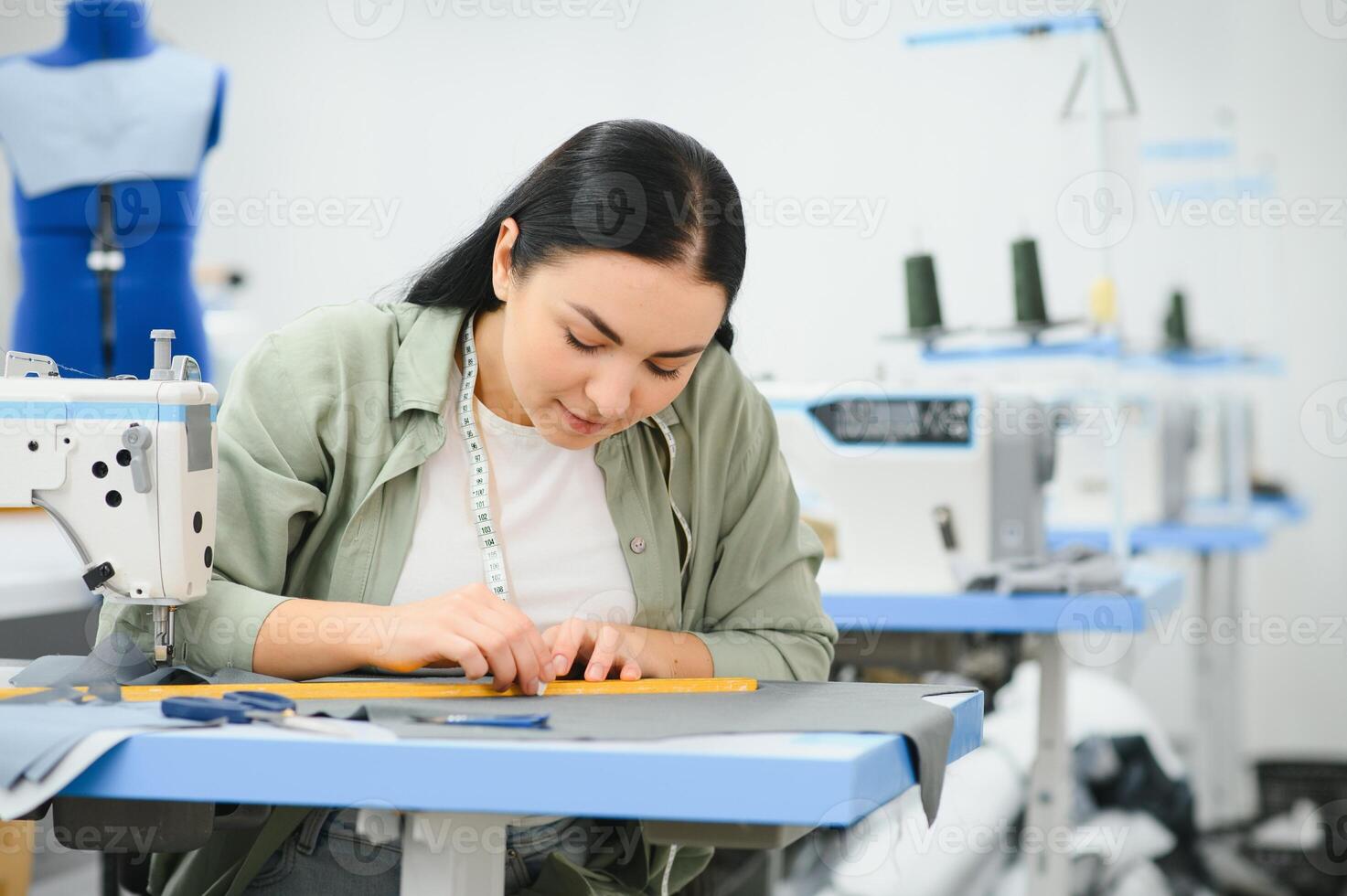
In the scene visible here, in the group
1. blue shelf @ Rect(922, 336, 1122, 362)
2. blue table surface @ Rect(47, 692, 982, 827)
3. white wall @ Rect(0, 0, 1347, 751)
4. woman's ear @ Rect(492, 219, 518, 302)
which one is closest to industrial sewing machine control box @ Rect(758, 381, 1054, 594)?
blue shelf @ Rect(922, 336, 1122, 362)

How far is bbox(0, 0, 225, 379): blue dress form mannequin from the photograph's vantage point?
2.62 meters

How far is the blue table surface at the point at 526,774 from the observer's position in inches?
32.2

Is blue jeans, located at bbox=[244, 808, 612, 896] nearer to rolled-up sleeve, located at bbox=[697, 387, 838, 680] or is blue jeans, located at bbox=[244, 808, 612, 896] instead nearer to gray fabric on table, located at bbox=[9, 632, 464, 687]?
gray fabric on table, located at bbox=[9, 632, 464, 687]

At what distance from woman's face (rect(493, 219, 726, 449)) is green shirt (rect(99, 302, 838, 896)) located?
15 cm

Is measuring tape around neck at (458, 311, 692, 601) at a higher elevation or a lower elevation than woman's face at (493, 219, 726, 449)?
lower

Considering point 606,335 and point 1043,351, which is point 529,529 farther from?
point 1043,351

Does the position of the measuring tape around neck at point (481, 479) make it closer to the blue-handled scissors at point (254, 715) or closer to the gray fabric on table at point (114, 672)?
the gray fabric on table at point (114, 672)

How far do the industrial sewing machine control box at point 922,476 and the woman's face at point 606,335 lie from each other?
1450mm

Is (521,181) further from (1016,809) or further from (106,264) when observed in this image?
(1016,809)

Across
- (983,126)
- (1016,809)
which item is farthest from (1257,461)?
(1016,809)

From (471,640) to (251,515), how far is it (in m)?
0.32

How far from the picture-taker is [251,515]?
4.23ft

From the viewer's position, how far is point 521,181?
4.66ft

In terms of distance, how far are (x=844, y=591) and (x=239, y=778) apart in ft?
6.24
